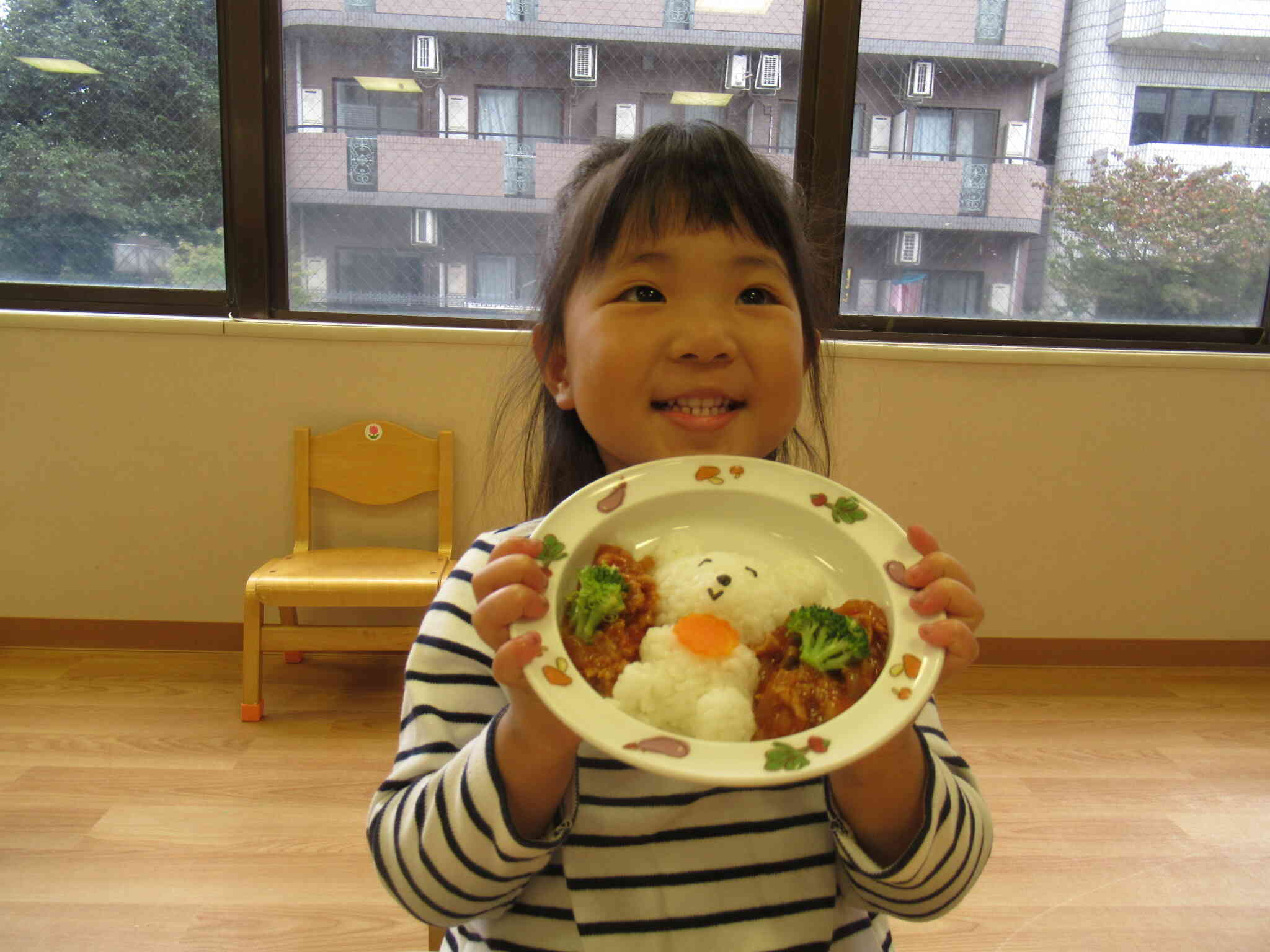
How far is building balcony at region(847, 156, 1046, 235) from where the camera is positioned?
312 cm

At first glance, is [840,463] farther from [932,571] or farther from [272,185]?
[932,571]

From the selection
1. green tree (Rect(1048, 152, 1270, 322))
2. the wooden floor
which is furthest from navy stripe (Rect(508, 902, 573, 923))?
green tree (Rect(1048, 152, 1270, 322))

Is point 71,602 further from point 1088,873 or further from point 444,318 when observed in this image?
point 1088,873

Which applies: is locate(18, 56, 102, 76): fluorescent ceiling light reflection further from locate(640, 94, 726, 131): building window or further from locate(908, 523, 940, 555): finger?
locate(908, 523, 940, 555): finger

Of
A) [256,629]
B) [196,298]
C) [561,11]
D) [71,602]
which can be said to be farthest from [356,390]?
[561,11]

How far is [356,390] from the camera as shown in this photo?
118 inches

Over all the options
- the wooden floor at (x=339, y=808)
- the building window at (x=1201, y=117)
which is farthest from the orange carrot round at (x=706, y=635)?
the building window at (x=1201, y=117)

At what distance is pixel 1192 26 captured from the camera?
3123 millimetres

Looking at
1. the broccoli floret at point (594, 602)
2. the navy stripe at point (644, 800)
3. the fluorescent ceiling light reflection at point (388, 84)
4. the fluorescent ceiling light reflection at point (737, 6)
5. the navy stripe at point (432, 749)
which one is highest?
the fluorescent ceiling light reflection at point (737, 6)

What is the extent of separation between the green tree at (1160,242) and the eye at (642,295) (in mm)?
2898

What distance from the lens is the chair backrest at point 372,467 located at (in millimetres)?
2959

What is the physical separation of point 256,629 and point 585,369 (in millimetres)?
2123

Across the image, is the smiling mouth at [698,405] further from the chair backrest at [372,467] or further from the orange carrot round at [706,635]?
the chair backrest at [372,467]

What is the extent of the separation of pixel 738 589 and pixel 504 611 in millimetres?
187
